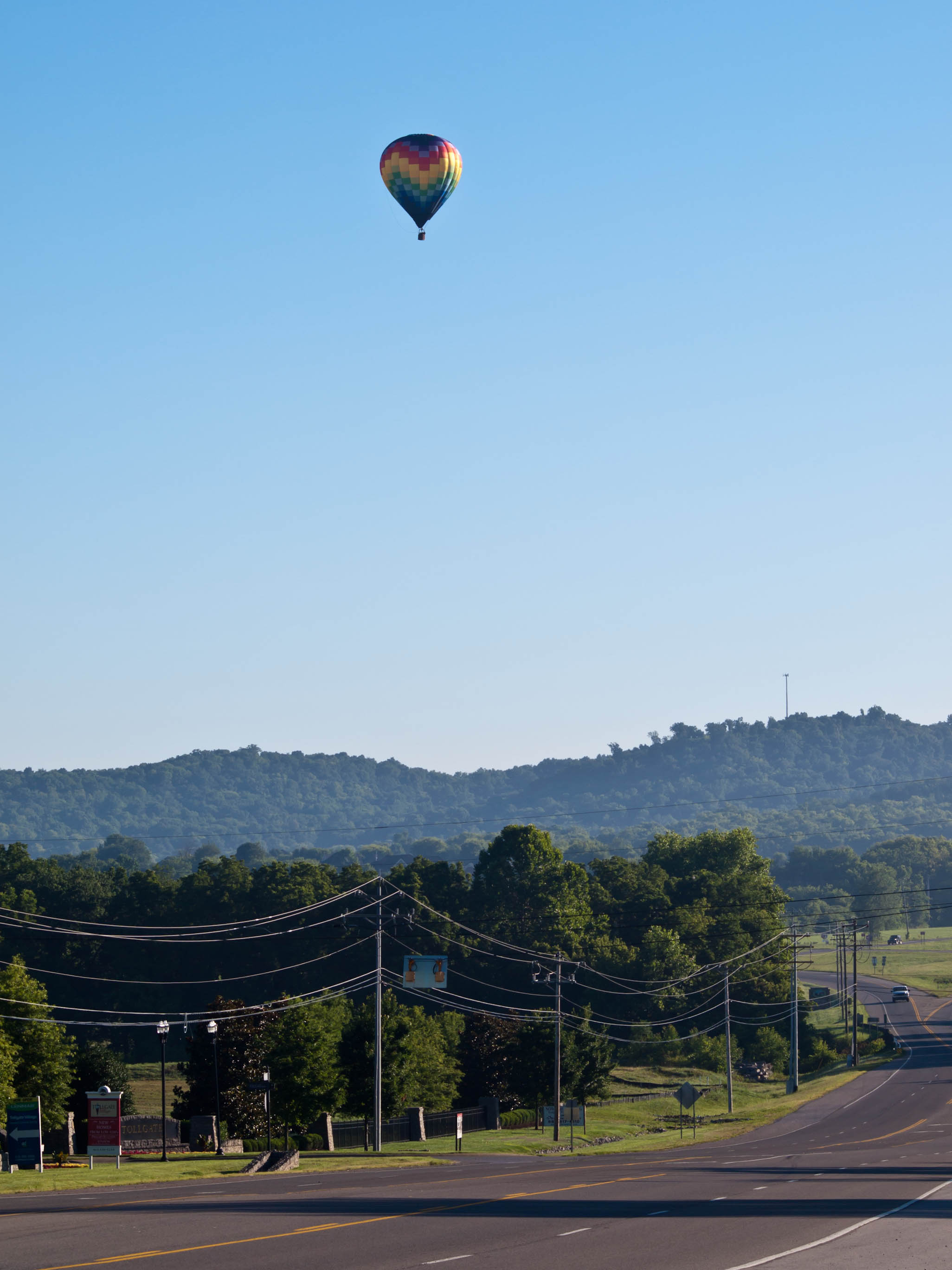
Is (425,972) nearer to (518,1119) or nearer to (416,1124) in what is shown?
(416,1124)

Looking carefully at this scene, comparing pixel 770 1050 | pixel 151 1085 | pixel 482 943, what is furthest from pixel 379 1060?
pixel 770 1050

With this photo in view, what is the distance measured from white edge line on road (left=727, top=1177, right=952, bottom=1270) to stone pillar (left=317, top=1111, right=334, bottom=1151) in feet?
128

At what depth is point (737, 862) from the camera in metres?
162

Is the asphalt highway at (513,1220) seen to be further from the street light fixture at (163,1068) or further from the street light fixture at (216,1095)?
the street light fixture at (216,1095)

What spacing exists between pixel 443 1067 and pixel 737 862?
83262mm

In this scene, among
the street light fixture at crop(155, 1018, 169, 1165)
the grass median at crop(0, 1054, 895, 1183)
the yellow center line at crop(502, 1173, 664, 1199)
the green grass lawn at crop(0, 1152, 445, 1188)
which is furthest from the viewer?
the street light fixture at crop(155, 1018, 169, 1165)

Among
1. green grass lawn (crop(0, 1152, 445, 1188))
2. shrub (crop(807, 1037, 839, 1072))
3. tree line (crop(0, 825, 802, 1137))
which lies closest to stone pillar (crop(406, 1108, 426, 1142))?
green grass lawn (crop(0, 1152, 445, 1188))

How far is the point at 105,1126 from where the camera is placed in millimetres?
43719

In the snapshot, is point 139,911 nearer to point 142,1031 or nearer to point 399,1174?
point 142,1031

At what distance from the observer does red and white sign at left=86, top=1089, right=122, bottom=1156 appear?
43.3 metres

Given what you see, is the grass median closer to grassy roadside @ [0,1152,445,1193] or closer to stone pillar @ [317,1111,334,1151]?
grassy roadside @ [0,1152,445,1193]

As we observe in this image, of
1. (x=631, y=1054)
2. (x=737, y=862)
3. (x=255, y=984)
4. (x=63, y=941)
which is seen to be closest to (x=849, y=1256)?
(x=631, y=1054)

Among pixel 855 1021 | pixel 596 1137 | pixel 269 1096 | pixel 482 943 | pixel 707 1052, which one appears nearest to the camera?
pixel 269 1096

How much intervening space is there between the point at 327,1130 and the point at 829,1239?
45.6m
